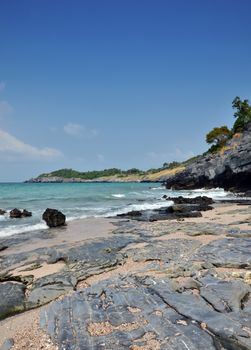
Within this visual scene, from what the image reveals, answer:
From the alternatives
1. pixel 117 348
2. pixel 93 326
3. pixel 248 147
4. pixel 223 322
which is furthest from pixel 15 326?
pixel 248 147

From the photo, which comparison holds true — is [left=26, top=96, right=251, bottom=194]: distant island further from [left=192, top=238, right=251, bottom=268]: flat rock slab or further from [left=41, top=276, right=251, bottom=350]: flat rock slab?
[left=41, top=276, right=251, bottom=350]: flat rock slab

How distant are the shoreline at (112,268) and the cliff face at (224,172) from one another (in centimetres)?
4116

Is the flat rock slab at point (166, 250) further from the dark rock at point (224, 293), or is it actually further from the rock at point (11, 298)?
the rock at point (11, 298)

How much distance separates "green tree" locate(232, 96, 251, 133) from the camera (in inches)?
3481

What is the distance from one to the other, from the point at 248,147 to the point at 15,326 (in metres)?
57.8

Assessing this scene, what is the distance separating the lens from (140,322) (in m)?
6.27

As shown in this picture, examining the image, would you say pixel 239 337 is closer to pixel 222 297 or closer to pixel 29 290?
pixel 222 297

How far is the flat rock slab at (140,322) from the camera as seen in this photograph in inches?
218

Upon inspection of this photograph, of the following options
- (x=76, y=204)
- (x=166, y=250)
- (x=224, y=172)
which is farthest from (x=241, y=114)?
(x=166, y=250)

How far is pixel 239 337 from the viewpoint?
5.61 metres

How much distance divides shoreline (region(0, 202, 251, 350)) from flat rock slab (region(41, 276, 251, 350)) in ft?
0.12

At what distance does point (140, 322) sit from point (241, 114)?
95.0 meters

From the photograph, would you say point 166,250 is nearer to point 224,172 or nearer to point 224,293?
point 224,293

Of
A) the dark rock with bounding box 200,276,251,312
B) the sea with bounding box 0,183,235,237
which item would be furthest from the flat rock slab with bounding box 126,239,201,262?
the sea with bounding box 0,183,235,237
